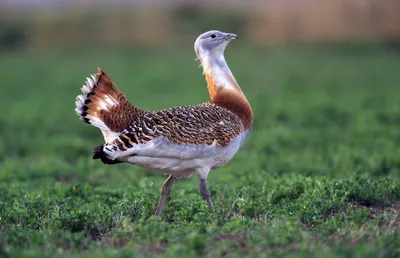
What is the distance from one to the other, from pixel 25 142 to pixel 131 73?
335 inches

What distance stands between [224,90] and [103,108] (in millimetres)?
958

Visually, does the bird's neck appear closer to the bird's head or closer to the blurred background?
the bird's head

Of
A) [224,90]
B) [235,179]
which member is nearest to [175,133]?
[224,90]

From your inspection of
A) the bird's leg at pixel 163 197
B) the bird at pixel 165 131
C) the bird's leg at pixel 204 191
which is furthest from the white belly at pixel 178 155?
the bird's leg at pixel 163 197

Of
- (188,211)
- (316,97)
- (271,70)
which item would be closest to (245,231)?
(188,211)

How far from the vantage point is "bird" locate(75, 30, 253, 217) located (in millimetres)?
4871

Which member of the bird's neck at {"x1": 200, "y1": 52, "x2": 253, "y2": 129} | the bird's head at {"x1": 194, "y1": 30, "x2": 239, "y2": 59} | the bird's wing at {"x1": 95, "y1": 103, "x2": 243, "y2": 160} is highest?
the bird's head at {"x1": 194, "y1": 30, "x2": 239, "y2": 59}

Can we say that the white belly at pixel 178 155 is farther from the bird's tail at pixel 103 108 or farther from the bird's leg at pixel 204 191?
the bird's tail at pixel 103 108

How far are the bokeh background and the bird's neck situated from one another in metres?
0.68

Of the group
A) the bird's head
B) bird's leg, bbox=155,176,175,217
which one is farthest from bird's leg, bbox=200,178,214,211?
the bird's head

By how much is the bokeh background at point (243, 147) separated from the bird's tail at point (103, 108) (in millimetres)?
611

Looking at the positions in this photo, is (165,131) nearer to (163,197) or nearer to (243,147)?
(163,197)

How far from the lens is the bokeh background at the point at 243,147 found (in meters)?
4.29

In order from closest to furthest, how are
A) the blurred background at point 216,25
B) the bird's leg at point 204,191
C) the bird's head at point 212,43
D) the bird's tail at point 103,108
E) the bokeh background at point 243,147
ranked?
the bokeh background at point 243,147 → the bird's tail at point 103,108 → the bird's leg at point 204,191 → the bird's head at point 212,43 → the blurred background at point 216,25
